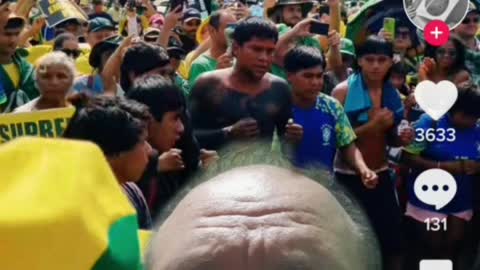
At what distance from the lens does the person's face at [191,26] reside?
8094 millimetres

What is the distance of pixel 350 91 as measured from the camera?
493 cm

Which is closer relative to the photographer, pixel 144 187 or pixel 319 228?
pixel 319 228

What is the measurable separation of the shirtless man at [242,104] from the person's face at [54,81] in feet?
1.64

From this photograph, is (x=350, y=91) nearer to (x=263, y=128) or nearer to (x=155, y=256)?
(x=263, y=128)

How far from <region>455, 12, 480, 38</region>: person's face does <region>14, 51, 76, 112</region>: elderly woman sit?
2359mm

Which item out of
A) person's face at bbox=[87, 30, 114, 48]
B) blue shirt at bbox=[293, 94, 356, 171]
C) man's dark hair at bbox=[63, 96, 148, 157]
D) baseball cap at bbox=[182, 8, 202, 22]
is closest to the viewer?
man's dark hair at bbox=[63, 96, 148, 157]

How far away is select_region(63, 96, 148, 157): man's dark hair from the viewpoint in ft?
10.3

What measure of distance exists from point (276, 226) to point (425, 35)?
411cm

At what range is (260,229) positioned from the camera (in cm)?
126

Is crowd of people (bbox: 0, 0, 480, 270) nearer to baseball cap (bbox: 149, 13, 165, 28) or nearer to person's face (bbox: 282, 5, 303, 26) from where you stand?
person's face (bbox: 282, 5, 303, 26)

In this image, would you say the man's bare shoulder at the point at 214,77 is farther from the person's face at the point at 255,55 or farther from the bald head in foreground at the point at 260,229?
the bald head in foreground at the point at 260,229

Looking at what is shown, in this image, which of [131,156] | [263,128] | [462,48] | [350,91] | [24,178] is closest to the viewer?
[24,178]

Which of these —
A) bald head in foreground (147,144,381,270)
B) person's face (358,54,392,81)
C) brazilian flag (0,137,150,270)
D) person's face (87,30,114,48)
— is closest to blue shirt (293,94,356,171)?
person's face (358,54,392,81)

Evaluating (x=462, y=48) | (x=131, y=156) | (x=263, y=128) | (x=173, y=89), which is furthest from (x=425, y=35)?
(x=131, y=156)
